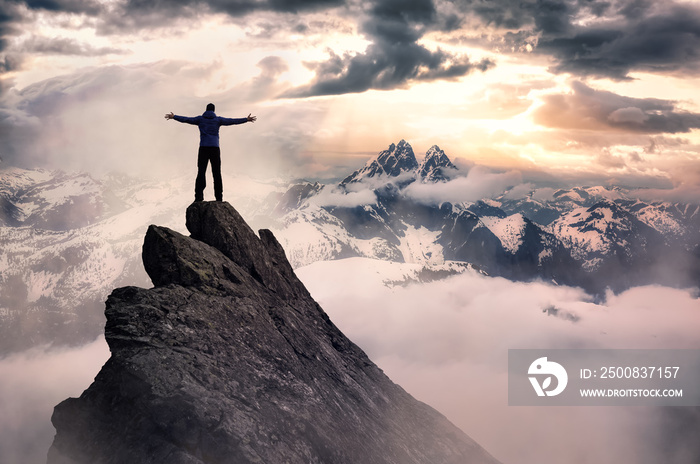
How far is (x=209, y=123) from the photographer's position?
117ft

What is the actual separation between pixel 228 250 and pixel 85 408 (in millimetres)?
14230

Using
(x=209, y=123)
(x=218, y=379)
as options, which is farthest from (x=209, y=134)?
(x=218, y=379)

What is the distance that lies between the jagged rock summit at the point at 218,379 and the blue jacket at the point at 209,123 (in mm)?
4446

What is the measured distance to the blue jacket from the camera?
35375 millimetres

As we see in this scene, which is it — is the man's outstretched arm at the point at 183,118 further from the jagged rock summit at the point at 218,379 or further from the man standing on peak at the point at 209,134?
the jagged rock summit at the point at 218,379

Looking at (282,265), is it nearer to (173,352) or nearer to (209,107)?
(209,107)

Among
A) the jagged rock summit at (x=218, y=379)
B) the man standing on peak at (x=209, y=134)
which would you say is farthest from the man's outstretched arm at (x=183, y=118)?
A: the jagged rock summit at (x=218, y=379)

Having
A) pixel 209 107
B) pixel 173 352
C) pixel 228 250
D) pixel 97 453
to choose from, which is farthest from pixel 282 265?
pixel 97 453

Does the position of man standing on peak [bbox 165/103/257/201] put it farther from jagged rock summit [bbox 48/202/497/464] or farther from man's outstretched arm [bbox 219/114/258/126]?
jagged rock summit [bbox 48/202/497/464]

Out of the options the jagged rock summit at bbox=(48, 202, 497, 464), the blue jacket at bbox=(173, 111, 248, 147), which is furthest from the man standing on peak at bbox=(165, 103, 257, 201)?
the jagged rock summit at bbox=(48, 202, 497, 464)

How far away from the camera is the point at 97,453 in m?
23.7

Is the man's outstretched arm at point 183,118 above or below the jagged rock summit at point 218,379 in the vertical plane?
above

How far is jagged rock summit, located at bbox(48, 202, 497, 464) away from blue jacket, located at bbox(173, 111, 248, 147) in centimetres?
445

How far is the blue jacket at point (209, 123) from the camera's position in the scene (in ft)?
116
